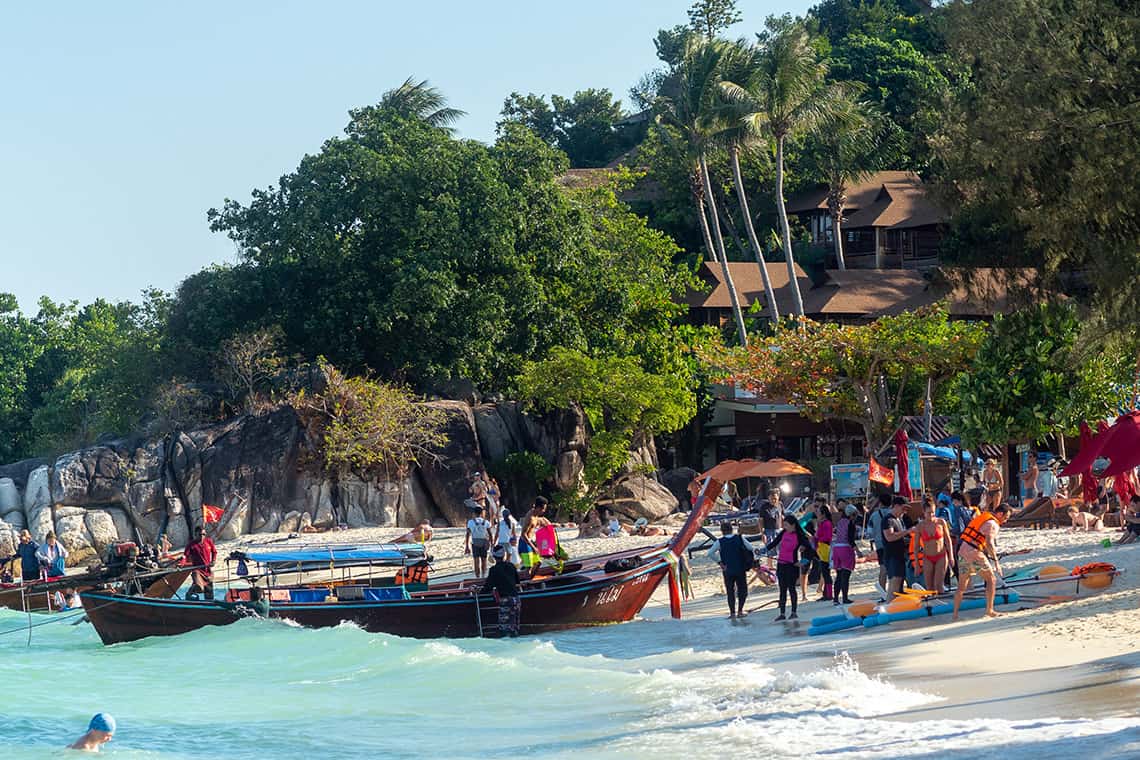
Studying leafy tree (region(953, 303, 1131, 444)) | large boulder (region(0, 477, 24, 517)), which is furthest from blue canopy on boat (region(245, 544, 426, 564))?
large boulder (region(0, 477, 24, 517))

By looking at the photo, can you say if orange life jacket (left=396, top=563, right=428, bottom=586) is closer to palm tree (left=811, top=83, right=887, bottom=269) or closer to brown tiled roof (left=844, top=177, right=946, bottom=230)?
palm tree (left=811, top=83, right=887, bottom=269)

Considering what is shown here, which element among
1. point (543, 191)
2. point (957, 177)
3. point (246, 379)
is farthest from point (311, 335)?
point (957, 177)

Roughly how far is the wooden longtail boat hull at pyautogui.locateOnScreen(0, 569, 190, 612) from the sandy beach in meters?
9.69

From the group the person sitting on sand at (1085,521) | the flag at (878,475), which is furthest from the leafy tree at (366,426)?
the person sitting on sand at (1085,521)

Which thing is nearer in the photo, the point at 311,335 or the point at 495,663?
the point at 495,663

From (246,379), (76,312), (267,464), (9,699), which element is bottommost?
(9,699)

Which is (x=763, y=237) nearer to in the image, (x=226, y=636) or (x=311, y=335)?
(x=311, y=335)

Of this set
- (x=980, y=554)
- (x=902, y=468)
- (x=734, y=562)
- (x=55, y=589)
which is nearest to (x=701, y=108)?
(x=902, y=468)

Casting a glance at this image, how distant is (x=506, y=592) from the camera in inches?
850

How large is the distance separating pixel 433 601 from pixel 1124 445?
37.8 ft

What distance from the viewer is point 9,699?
21.9m

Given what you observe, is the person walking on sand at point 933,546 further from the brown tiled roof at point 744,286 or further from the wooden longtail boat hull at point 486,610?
the brown tiled roof at point 744,286

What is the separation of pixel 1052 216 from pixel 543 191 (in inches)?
1149

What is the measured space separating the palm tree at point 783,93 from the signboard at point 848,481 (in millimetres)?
15274
